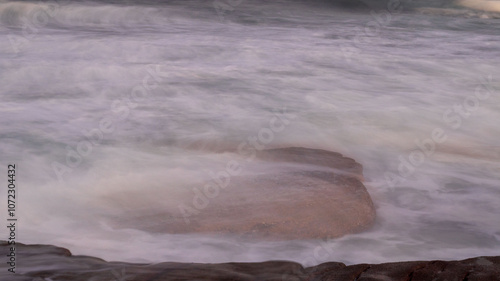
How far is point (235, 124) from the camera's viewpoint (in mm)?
6824

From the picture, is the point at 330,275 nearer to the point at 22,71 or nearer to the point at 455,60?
the point at 22,71

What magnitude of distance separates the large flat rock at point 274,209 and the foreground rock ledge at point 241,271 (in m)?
0.76

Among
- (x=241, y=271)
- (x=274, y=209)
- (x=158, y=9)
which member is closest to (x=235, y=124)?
(x=274, y=209)

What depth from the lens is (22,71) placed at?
942cm

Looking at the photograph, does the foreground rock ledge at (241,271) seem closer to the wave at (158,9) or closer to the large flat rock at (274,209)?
the large flat rock at (274,209)

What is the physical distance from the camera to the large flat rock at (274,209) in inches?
153

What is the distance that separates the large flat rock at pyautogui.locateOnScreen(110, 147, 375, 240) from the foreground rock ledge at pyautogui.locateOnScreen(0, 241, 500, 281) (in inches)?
29.9

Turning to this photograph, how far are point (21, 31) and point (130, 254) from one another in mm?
11810

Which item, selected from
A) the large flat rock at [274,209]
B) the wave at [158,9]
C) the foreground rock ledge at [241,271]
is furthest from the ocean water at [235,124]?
the wave at [158,9]

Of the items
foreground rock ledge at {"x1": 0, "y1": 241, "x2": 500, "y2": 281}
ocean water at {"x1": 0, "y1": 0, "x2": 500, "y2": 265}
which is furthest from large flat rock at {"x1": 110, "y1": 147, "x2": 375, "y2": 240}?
foreground rock ledge at {"x1": 0, "y1": 241, "x2": 500, "y2": 281}

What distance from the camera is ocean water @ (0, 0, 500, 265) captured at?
3914 mm

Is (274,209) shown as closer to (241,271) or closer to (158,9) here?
(241,271)

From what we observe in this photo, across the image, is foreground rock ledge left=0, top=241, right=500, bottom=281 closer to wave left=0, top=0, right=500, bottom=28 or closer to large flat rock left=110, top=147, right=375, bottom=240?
large flat rock left=110, top=147, right=375, bottom=240

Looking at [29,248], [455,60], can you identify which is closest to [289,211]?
[29,248]
